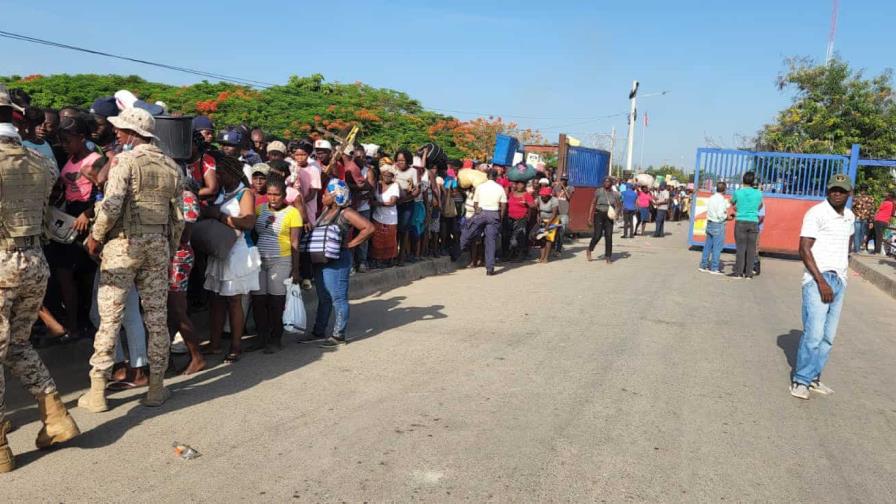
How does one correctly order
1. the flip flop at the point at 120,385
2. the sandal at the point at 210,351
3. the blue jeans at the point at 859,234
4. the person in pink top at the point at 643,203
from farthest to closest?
1. the person in pink top at the point at 643,203
2. the blue jeans at the point at 859,234
3. the sandal at the point at 210,351
4. the flip flop at the point at 120,385

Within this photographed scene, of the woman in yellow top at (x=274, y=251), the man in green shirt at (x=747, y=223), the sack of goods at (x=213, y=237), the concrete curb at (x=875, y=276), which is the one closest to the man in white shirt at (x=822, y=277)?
the woman in yellow top at (x=274, y=251)

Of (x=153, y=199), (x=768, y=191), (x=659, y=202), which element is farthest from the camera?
(x=659, y=202)

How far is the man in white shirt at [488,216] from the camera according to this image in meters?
11.9

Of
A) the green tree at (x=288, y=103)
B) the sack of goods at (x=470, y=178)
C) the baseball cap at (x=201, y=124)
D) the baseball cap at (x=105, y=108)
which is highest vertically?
the green tree at (x=288, y=103)

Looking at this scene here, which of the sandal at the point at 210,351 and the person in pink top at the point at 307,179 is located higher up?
the person in pink top at the point at 307,179

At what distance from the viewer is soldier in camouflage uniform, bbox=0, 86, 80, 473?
3.76m

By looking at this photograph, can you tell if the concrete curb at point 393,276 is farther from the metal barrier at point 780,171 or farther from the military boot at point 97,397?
the metal barrier at point 780,171

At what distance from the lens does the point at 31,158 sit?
390 cm

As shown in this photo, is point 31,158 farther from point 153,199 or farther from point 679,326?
point 679,326

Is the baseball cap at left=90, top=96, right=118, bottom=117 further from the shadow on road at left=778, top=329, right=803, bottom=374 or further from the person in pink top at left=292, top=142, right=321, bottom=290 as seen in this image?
the shadow on road at left=778, top=329, right=803, bottom=374

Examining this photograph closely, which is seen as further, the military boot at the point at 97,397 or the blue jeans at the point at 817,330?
the blue jeans at the point at 817,330

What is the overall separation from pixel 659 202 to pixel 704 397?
1821 centimetres

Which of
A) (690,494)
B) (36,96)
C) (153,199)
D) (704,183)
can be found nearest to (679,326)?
(690,494)

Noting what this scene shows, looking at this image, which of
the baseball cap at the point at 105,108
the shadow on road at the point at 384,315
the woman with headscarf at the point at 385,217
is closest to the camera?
the baseball cap at the point at 105,108
